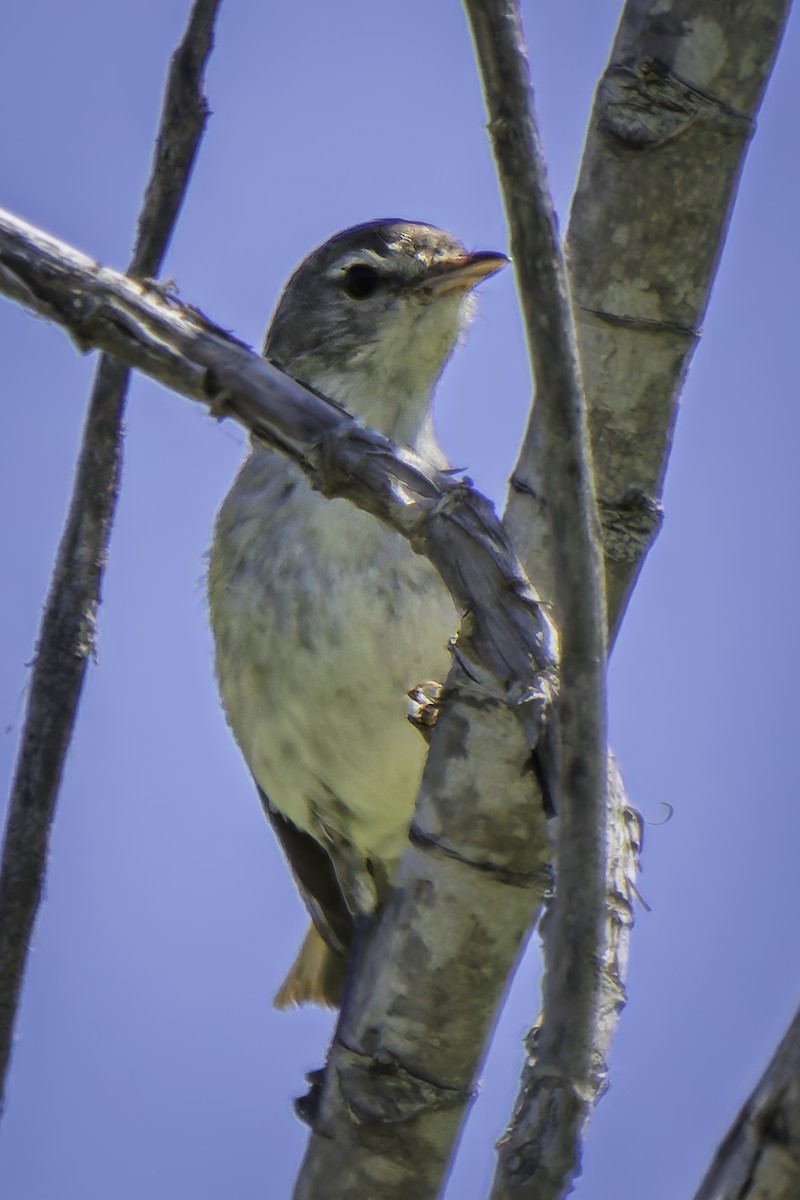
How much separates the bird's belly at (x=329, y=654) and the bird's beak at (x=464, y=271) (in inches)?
27.2

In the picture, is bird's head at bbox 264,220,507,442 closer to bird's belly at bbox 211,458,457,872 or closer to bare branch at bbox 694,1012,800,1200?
bird's belly at bbox 211,458,457,872

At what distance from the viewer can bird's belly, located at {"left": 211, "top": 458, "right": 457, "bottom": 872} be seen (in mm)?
4059

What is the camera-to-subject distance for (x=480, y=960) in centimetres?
240

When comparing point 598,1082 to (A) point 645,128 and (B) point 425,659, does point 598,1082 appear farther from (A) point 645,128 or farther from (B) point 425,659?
(B) point 425,659

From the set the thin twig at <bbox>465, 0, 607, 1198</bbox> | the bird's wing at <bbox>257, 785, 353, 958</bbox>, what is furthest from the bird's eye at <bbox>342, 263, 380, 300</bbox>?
the thin twig at <bbox>465, 0, 607, 1198</bbox>

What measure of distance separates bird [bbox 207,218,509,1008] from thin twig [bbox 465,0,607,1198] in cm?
208

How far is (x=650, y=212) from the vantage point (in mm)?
2865

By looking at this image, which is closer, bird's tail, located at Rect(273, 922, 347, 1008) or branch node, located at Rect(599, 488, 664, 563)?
branch node, located at Rect(599, 488, 664, 563)

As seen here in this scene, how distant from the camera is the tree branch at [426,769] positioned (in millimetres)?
2143

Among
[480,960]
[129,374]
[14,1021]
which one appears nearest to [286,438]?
[480,960]

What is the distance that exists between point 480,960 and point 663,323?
3.89ft

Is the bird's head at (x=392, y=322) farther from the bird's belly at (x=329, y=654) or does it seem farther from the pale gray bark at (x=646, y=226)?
the pale gray bark at (x=646, y=226)

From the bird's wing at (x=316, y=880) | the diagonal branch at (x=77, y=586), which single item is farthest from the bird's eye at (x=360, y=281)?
the bird's wing at (x=316, y=880)

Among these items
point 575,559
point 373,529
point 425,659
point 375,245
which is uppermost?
point 375,245
